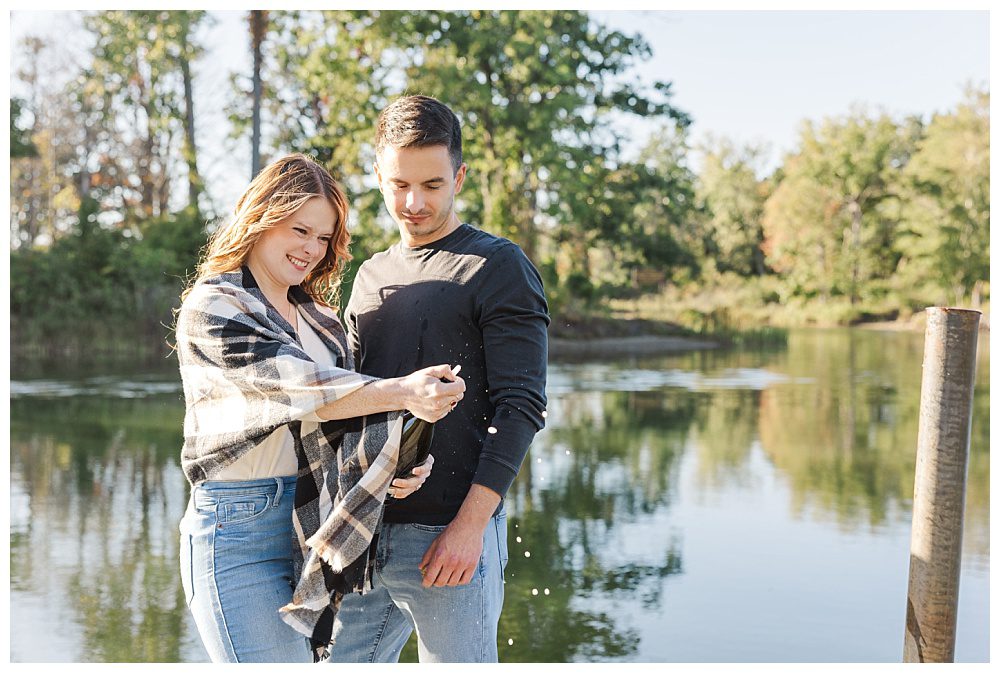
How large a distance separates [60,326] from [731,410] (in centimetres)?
1026

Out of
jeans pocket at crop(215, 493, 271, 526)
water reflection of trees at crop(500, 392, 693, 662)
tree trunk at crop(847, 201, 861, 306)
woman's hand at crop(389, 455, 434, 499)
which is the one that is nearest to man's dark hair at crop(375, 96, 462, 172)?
woman's hand at crop(389, 455, 434, 499)

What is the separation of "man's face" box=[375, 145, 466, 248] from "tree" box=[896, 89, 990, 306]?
1397 inches

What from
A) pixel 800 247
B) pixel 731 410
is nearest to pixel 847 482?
pixel 731 410

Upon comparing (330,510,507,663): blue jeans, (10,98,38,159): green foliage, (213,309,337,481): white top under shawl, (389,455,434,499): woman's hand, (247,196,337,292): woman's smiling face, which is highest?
(10,98,38,159): green foliage

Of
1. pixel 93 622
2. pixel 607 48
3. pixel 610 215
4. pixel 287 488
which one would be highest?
pixel 607 48

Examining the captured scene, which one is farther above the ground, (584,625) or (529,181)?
(529,181)

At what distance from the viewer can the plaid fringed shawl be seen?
2.00 m

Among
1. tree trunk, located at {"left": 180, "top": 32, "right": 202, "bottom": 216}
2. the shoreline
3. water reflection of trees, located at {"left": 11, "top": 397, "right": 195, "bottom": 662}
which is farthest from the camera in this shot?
tree trunk, located at {"left": 180, "top": 32, "right": 202, "bottom": 216}

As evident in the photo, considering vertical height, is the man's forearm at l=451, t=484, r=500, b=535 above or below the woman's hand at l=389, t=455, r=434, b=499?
below

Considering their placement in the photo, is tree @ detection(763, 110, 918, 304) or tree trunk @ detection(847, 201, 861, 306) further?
tree @ detection(763, 110, 918, 304)

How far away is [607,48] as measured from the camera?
2064cm

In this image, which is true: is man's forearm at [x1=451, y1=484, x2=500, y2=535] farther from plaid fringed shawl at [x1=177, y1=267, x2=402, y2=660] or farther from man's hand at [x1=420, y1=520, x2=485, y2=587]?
plaid fringed shawl at [x1=177, y1=267, x2=402, y2=660]

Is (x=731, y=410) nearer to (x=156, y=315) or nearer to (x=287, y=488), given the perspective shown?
(x=156, y=315)

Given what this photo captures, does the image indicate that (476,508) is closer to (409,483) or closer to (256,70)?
(409,483)
